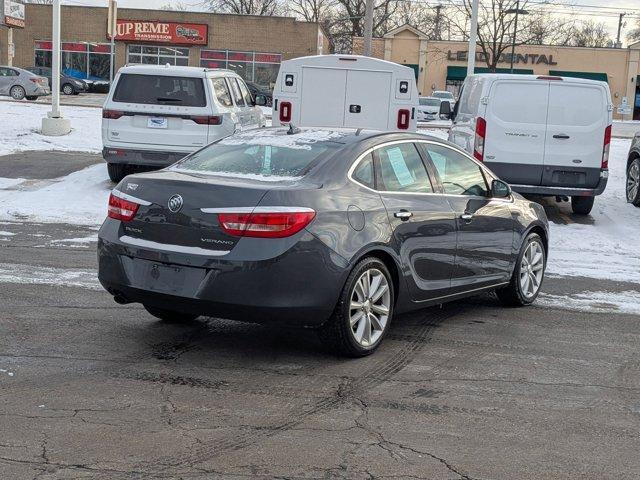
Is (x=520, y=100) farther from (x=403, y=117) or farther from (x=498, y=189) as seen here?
(x=498, y=189)

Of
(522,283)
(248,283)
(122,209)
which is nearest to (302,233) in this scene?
(248,283)

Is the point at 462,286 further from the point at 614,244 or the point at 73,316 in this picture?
the point at 614,244

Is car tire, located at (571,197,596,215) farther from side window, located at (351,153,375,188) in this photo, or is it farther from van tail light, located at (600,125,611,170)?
side window, located at (351,153,375,188)

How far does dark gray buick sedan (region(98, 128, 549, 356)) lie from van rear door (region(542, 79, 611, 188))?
644 cm

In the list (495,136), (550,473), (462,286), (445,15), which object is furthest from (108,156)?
(445,15)

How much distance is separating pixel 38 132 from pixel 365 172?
1771 cm

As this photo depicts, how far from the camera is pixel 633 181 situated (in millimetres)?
15844

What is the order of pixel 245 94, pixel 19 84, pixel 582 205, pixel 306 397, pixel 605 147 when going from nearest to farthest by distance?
pixel 306 397, pixel 605 147, pixel 582 205, pixel 245 94, pixel 19 84

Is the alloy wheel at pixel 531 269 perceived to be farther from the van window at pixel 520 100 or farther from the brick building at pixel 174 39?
the brick building at pixel 174 39

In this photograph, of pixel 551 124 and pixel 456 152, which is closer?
pixel 456 152

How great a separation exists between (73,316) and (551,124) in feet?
27.9

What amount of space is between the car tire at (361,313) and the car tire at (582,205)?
8.72m

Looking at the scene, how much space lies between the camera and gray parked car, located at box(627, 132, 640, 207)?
51.4 ft

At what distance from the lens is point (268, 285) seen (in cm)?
575
